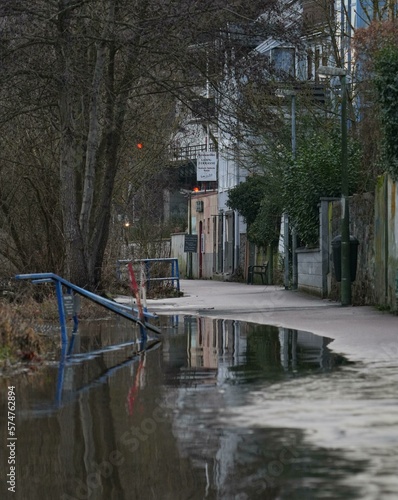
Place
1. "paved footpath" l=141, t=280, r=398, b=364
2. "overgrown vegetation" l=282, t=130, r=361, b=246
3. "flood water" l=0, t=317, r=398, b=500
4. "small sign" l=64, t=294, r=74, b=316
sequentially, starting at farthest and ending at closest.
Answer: "overgrown vegetation" l=282, t=130, r=361, b=246, "small sign" l=64, t=294, r=74, b=316, "paved footpath" l=141, t=280, r=398, b=364, "flood water" l=0, t=317, r=398, b=500

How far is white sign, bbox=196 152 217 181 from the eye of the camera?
69.7m

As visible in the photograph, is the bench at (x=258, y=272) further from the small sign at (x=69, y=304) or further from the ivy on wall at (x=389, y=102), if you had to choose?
the small sign at (x=69, y=304)

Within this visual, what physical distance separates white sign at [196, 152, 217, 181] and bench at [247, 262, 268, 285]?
39.0ft

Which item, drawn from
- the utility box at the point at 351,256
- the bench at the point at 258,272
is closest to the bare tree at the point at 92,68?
the utility box at the point at 351,256

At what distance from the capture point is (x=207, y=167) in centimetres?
6975

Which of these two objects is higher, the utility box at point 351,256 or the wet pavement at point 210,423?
the utility box at point 351,256

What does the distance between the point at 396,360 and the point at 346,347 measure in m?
2.24

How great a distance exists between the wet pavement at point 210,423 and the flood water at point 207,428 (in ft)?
0.04

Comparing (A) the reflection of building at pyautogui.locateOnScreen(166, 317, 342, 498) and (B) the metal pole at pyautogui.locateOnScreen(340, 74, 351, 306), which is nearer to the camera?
(A) the reflection of building at pyautogui.locateOnScreen(166, 317, 342, 498)

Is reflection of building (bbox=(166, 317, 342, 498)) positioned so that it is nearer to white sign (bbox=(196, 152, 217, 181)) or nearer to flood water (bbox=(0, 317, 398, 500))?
flood water (bbox=(0, 317, 398, 500))

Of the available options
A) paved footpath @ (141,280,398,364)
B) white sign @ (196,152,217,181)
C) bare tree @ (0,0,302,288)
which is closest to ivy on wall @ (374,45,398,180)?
bare tree @ (0,0,302,288)

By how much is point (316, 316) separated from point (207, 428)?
50.9 feet

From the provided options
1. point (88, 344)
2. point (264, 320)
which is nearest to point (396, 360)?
point (88, 344)

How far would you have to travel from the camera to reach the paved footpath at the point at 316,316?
654 inches
